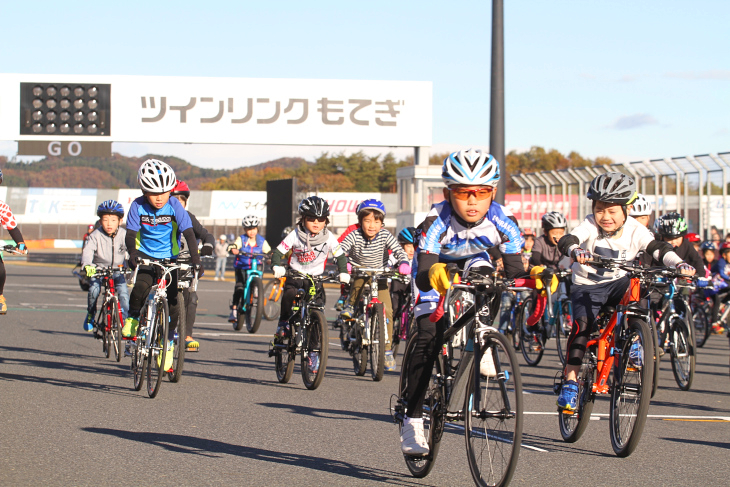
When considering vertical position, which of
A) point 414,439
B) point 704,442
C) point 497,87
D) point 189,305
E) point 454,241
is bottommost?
point 704,442

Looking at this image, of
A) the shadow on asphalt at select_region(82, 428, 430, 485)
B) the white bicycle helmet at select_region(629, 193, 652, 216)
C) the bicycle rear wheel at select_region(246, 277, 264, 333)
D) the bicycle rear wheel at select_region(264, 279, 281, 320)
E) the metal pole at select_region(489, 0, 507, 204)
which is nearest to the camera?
the shadow on asphalt at select_region(82, 428, 430, 485)

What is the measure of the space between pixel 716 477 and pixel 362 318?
510 centimetres

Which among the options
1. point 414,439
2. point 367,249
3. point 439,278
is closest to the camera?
point 439,278

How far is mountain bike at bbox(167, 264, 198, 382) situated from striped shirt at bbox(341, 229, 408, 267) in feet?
6.95

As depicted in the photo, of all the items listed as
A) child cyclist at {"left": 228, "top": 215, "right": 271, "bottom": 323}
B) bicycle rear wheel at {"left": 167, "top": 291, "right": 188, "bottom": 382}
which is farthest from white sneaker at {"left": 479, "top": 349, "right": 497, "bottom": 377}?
child cyclist at {"left": 228, "top": 215, "right": 271, "bottom": 323}

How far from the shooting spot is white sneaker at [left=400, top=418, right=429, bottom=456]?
218 inches

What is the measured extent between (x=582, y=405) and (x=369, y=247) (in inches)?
184

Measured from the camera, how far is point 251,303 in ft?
54.1

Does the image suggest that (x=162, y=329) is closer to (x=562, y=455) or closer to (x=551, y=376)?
(x=562, y=455)

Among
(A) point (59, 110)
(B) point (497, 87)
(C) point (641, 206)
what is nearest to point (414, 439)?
(C) point (641, 206)

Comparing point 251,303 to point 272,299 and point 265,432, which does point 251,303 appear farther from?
point 265,432

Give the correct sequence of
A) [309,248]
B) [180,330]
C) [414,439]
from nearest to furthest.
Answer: [414,439] → [180,330] → [309,248]

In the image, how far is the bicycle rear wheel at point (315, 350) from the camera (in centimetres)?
950

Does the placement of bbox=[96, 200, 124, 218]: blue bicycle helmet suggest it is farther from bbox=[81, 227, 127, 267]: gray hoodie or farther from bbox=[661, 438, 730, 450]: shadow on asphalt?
bbox=[661, 438, 730, 450]: shadow on asphalt
